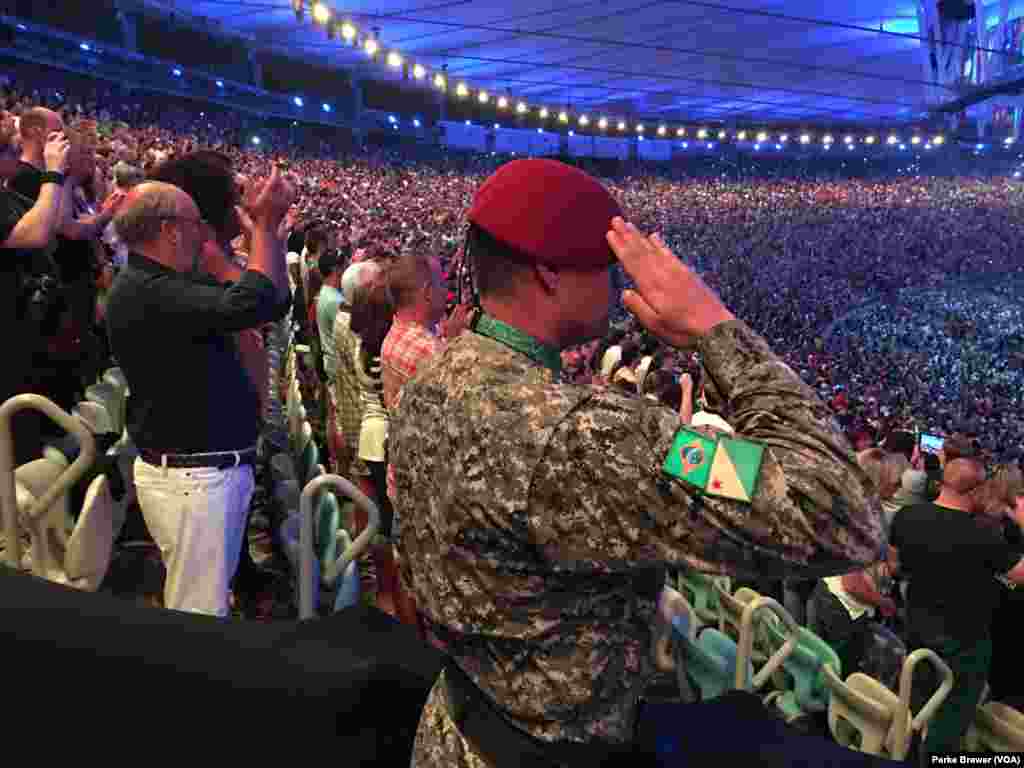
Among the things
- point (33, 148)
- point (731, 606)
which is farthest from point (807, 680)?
point (33, 148)

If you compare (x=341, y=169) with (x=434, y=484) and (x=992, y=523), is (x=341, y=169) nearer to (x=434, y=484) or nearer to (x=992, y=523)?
(x=992, y=523)

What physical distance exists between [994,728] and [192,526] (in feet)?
8.35

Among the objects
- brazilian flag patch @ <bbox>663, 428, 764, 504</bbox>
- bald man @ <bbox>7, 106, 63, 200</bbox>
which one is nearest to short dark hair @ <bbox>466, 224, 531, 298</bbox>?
brazilian flag patch @ <bbox>663, 428, 764, 504</bbox>

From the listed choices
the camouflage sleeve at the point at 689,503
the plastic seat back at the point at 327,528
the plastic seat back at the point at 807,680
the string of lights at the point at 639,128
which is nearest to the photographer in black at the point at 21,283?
the plastic seat back at the point at 327,528

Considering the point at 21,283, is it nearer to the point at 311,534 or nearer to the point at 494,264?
the point at 311,534

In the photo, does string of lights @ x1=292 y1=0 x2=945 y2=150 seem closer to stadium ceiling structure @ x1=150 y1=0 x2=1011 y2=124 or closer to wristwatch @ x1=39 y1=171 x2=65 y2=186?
stadium ceiling structure @ x1=150 y1=0 x2=1011 y2=124

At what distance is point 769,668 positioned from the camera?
7.32ft

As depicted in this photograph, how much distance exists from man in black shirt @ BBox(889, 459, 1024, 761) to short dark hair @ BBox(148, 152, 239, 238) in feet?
8.29

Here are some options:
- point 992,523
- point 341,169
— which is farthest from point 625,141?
point 992,523

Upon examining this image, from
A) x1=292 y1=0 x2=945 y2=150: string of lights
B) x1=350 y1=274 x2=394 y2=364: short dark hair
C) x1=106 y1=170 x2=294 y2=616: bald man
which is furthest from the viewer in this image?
x1=292 y1=0 x2=945 y2=150: string of lights

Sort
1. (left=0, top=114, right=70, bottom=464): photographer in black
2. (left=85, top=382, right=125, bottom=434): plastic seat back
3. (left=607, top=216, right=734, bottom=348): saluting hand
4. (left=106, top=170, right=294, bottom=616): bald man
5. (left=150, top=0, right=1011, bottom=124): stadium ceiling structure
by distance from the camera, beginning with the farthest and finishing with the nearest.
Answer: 1. (left=150, top=0, right=1011, bottom=124): stadium ceiling structure
2. (left=85, top=382, right=125, bottom=434): plastic seat back
3. (left=0, top=114, right=70, bottom=464): photographer in black
4. (left=106, top=170, right=294, bottom=616): bald man
5. (left=607, top=216, right=734, bottom=348): saluting hand

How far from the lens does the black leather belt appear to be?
2137 mm

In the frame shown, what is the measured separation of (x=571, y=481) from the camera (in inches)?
34.6

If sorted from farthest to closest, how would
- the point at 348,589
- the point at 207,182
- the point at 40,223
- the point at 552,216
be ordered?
the point at 207,182 < the point at 40,223 < the point at 348,589 < the point at 552,216
